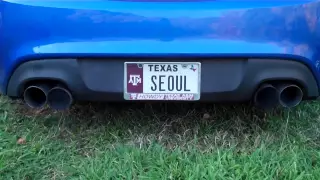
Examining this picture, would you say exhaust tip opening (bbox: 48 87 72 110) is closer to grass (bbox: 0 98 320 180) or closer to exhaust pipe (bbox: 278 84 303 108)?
grass (bbox: 0 98 320 180)

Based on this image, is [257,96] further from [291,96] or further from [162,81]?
[162,81]

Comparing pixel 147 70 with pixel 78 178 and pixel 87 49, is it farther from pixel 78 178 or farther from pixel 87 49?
pixel 78 178

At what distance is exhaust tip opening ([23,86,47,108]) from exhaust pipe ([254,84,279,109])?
3.39 feet

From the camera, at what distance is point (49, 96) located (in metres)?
2.72

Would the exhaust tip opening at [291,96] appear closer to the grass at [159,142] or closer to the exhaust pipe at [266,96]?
the exhaust pipe at [266,96]

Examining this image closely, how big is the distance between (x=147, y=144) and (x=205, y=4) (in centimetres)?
86

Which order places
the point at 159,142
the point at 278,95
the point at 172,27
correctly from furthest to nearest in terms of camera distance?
the point at 159,142, the point at 278,95, the point at 172,27

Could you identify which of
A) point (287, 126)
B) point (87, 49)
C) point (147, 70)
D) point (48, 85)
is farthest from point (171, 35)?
point (287, 126)

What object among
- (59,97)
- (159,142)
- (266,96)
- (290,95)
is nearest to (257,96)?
(266,96)

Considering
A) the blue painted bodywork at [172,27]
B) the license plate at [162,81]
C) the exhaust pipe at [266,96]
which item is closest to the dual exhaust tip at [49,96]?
the blue painted bodywork at [172,27]

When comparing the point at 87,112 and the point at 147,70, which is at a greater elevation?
the point at 147,70

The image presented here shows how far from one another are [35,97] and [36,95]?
0.05ft

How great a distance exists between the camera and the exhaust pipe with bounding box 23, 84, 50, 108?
2.71m

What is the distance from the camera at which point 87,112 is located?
349cm
